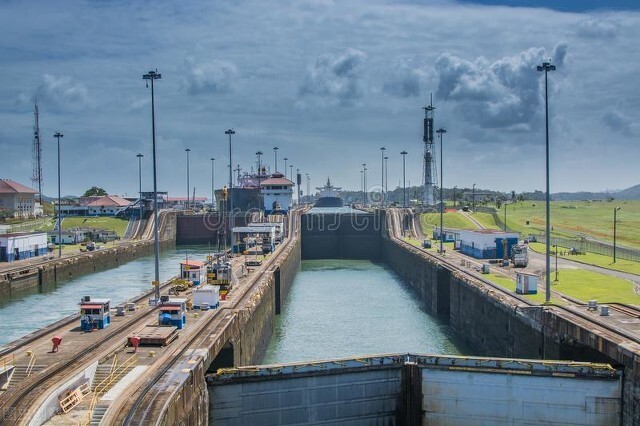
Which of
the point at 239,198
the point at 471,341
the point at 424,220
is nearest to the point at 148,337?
the point at 471,341

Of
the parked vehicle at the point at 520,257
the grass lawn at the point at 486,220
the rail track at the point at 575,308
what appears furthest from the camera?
the grass lawn at the point at 486,220

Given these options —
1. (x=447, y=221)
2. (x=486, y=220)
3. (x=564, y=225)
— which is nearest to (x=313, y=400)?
(x=447, y=221)

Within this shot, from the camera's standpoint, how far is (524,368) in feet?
90.1

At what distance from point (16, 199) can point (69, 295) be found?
3736 inches

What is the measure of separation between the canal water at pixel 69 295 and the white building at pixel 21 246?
856 cm

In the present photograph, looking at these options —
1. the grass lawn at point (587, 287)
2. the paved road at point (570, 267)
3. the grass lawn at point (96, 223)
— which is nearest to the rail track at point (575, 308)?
the grass lawn at point (587, 287)

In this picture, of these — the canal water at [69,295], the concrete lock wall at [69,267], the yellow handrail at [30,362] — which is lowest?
the canal water at [69,295]

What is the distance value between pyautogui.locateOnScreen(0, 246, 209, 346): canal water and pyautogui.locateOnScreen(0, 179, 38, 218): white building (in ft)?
210

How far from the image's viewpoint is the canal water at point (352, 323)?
44344 mm

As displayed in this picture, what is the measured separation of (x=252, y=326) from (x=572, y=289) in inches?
870

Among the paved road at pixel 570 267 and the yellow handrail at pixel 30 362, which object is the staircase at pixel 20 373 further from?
the paved road at pixel 570 267

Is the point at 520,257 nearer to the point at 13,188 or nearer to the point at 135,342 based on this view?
the point at 135,342

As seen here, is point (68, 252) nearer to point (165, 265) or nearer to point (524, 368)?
point (165, 265)

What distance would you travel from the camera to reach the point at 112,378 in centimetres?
2452
